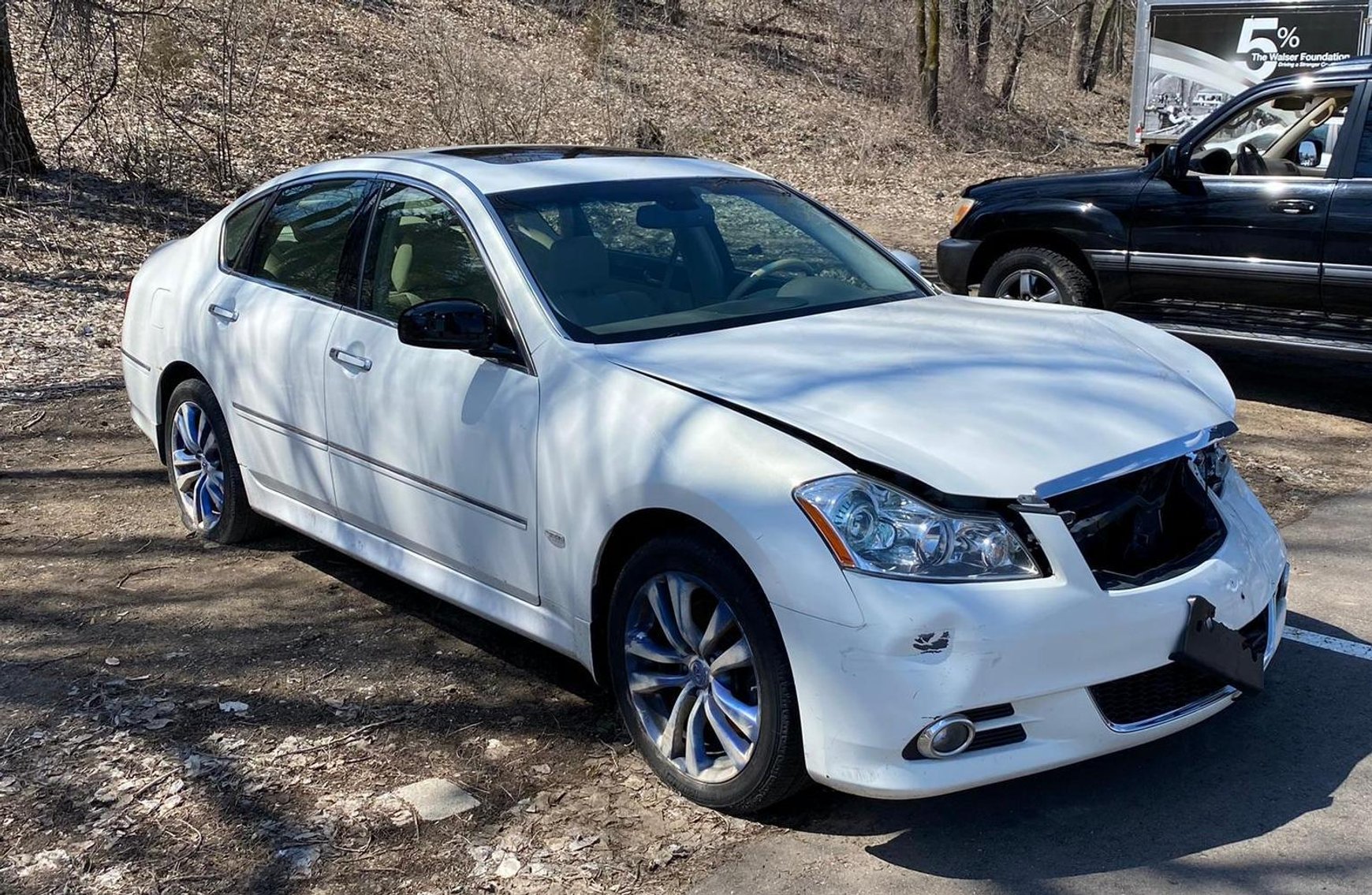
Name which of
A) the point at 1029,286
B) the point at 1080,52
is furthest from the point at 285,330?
the point at 1080,52

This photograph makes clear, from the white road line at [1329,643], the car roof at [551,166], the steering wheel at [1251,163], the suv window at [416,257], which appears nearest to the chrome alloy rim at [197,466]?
the suv window at [416,257]

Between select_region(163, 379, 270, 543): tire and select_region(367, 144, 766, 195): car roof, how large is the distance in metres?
1.31

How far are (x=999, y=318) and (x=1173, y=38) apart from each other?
57.7 ft

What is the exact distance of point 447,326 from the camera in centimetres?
411

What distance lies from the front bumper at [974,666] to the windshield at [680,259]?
136cm

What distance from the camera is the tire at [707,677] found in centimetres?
340

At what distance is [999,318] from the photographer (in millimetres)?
4703

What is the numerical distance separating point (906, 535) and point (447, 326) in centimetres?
159

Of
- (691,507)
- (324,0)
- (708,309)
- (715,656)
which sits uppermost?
(324,0)

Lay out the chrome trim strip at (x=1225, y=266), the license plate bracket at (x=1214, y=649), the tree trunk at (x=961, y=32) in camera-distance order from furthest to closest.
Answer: the tree trunk at (x=961, y=32)
the chrome trim strip at (x=1225, y=266)
the license plate bracket at (x=1214, y=649)

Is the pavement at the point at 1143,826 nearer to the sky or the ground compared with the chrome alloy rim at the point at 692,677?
nearer to the ground

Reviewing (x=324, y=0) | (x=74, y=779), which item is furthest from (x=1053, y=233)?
(x=324, y=0)

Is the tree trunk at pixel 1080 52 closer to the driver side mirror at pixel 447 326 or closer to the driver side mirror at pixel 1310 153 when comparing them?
the driver side mirror at pixel 1310 153

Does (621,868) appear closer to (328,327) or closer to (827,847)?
(827,847)
